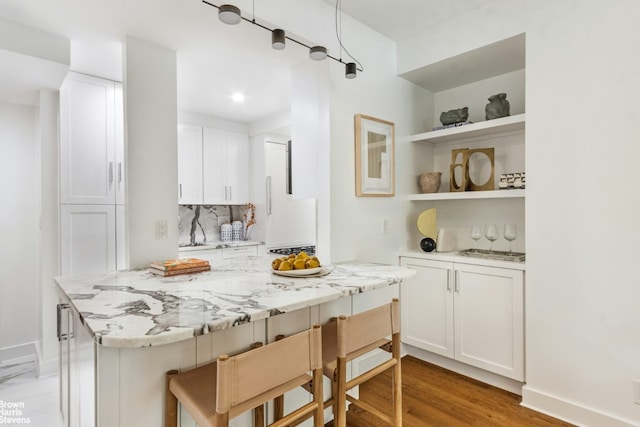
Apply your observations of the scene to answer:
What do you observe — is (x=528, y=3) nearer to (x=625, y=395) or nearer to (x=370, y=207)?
(x=370, y=207)

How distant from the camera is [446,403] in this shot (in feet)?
7.10

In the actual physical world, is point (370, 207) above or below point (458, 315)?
above

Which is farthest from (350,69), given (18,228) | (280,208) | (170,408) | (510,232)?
(18,228)

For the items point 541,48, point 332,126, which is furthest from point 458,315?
point 541,48

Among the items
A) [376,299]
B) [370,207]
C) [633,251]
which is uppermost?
[370,207]

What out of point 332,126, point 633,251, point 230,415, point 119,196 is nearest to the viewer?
point 230,415

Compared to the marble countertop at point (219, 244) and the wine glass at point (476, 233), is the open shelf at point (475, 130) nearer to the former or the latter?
the wine glass at point (476, 233)

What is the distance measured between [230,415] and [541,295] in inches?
76.3

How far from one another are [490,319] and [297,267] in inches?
59.0

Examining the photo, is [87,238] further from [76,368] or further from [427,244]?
[427,244]

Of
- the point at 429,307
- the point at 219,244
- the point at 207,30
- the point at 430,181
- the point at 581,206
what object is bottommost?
the point at 429,307

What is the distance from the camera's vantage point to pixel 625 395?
70.4 inches

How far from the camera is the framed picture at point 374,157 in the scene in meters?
2.39

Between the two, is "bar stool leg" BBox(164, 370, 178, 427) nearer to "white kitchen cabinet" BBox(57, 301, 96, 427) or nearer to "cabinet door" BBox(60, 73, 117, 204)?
"white kitchen cabinet" BBox(57, 301, 96, 427)
